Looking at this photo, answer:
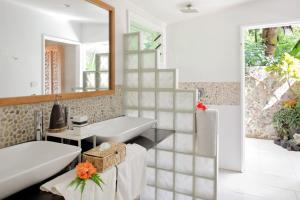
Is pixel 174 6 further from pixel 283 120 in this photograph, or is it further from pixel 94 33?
pixel 283 120

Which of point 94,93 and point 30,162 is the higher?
point 94,93

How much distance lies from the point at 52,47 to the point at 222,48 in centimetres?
250

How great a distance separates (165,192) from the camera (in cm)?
252

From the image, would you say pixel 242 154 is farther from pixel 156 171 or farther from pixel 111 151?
pixel 111 151

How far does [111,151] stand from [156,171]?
129 cm

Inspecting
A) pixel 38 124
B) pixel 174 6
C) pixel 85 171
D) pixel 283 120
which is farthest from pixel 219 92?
pixel 85 171

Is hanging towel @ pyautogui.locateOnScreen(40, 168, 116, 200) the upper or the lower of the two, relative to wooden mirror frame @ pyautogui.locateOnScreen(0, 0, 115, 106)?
lower

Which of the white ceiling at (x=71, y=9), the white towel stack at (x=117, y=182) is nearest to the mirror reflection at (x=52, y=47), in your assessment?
the white ceiling at (x=71, y=9)

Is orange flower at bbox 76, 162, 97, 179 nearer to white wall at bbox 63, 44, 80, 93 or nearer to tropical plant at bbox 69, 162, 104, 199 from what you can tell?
tropical plant at bbox 69, 162, 104, 199

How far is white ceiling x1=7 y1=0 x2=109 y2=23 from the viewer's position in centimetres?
158

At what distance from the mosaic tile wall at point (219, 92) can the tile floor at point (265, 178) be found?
1.05 metres

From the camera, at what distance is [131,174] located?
1575mm

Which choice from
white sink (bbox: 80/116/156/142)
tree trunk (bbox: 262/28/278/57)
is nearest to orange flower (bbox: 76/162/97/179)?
white sink (bbox: 80/116/156/142)

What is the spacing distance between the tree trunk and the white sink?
4.38 m
